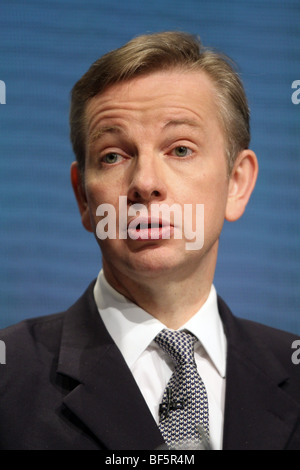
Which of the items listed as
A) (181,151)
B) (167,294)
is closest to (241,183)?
(181,151)

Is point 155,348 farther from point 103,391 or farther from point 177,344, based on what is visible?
point 103,391

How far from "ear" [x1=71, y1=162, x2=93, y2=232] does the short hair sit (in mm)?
Answer: 44

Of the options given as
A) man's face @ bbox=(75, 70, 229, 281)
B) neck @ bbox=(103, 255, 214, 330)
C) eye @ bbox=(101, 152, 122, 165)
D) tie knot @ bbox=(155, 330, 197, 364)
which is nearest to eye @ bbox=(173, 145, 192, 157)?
man's face @ bbox=(75, 70, 229, 281)

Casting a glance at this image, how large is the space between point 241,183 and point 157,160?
1.10 ft

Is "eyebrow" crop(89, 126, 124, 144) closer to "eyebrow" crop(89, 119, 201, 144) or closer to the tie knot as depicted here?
"eyebrow" crop(89, 119, 201, 144)

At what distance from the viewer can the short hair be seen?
5.32 ft

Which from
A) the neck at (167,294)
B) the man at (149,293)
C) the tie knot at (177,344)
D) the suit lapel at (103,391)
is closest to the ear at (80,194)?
the man at (149,293)

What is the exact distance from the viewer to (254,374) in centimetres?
163

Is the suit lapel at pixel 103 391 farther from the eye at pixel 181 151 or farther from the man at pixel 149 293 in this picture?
the eye at pixel 181 151
